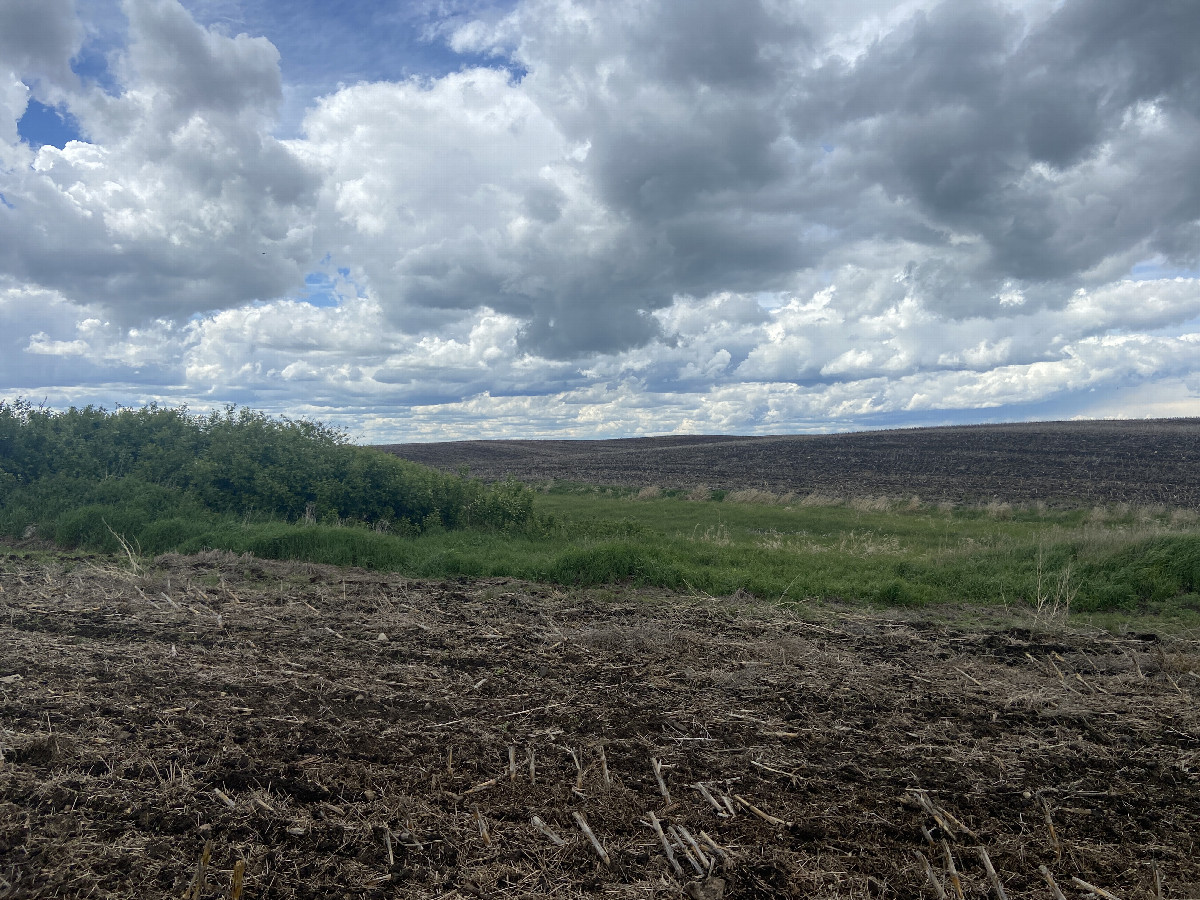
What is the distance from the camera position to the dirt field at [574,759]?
359cm

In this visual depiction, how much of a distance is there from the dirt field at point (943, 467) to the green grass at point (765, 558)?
43.9ft

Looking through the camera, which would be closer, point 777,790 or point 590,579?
point 777,790

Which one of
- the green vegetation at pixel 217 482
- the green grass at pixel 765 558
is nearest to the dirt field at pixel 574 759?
the green grass at pixel 765 558

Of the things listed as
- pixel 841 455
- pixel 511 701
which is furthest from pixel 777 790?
pixel 841 455

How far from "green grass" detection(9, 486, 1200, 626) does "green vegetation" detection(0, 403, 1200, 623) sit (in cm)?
3

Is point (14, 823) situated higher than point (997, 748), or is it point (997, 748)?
point (14, 823)

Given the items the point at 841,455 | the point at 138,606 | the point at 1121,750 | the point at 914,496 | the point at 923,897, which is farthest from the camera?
the point at 841,455

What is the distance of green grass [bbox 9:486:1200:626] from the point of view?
35.5 ft

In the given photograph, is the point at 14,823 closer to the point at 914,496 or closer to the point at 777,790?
the point at 777,790

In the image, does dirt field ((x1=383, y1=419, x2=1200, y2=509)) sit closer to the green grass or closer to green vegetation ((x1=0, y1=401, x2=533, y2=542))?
the green grass

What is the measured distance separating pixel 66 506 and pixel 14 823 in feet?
47.5

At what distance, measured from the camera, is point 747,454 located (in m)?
50.5

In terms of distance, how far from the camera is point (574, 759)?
4.79 meters

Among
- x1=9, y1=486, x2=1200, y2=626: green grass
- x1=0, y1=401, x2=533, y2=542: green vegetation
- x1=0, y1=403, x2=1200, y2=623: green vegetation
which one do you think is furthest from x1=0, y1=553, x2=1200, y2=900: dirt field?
x1=0, y1=401, x2=533, y2=542: green vegetation
